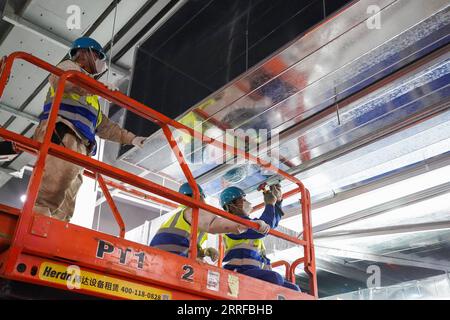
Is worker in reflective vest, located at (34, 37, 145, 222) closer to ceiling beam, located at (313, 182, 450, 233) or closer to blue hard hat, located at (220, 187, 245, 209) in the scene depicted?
blue hard hat, located at (220, 187, 245, 209)

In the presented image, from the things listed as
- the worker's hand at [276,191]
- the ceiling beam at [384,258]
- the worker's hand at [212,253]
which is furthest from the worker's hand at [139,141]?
the ceiling beam at [384,258]

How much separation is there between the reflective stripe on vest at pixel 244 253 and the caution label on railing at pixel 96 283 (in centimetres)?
200

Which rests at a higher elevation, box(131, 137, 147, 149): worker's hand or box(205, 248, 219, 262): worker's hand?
box(131, 137, 147, 149): worker's hand

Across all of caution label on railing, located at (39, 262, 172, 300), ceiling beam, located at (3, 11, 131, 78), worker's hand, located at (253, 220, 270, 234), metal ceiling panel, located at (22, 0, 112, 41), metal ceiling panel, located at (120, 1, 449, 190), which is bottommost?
caution label on railing, located at (39, 262, 172, 300)

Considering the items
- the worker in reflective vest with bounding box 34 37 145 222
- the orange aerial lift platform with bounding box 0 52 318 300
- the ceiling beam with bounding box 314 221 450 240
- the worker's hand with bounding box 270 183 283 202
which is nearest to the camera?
the orange aerial lift platform with bounding box 0 52 318 300

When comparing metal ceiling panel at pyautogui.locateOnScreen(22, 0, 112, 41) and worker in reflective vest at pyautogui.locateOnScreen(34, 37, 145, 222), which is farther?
metal ceiling panel at pyautogui.locateOnScreen(22, 0, 112, 41)

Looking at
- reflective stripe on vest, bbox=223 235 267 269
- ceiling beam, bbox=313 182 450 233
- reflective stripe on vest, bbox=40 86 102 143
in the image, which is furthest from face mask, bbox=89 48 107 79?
ceiling beam, bbox=313 182 450 233

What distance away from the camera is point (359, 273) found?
10.5m

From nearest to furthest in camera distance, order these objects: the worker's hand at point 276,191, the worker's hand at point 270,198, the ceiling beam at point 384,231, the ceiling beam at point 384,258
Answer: the worker's hand at point 270,198 < the worker's hand at point 276,191 < the ceiling beam at point 384,231 < the ceiling beam at point 384,258

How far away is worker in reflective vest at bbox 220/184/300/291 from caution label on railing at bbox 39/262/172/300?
1.80 m

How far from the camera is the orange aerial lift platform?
8.68 ft

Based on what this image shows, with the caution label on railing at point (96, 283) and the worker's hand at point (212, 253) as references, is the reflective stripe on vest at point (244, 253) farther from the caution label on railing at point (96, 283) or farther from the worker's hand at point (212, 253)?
the caution label on railing at point (96, 283)

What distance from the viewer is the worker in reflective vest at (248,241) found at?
16.0ft

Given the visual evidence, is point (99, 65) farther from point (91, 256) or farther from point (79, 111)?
point (91, 256)
